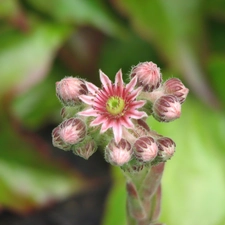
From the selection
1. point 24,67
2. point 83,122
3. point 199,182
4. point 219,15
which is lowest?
point 83,122

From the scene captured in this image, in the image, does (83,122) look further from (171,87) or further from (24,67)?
(24,67)

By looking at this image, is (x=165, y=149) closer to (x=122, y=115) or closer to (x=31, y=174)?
(x=122, y=115)

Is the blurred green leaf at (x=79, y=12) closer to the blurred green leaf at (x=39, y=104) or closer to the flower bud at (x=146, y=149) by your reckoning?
the blurred green leaf at (x=39, y=104)

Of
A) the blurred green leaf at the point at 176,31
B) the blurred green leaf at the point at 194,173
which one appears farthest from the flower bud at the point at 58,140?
the blurred green leaf at the point at 176,31

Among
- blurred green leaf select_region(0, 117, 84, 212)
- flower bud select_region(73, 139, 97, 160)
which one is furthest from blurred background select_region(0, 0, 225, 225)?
flower bud select_region(73, 139, 97, 160)

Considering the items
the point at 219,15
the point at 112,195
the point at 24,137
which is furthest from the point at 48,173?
the point at 219,15

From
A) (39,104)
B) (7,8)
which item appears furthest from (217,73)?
(7,8)
